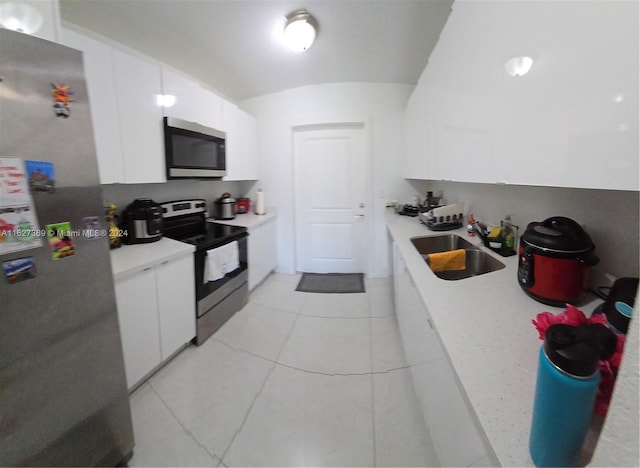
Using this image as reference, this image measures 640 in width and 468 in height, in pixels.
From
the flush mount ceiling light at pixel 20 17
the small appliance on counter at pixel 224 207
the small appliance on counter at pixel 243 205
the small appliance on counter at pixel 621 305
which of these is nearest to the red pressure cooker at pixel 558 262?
the small appliance on counter at pixel 621 305

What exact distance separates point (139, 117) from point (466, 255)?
2.40m

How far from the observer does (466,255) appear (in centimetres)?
155

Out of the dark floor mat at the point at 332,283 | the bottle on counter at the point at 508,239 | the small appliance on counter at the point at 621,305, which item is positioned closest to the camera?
the small appliance on counter at the point at 621,305

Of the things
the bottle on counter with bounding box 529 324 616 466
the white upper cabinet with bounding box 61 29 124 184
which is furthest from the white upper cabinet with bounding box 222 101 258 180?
the bottle on counter with bounding box 529 324 616 466

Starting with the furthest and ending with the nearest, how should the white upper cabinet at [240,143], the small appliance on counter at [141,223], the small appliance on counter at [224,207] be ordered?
the small appliance on counter at [224,207] < the white upper cabinet at [240,143] < the small appliance on counter at [141,223]

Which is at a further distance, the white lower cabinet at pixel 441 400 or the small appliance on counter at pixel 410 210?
the small appliance on counter at pixel 410 210

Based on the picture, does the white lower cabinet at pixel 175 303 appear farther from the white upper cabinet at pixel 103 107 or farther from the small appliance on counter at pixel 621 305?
the small appliance on counter at pixel 621 305

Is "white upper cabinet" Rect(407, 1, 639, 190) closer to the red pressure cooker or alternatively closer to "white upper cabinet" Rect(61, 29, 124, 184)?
the red pressure cooker

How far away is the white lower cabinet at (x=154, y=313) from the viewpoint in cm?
131

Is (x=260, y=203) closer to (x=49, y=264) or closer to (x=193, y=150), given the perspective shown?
(x=193, y=150)

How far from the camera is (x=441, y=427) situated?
2.78 feet

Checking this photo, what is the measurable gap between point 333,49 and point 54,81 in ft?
6.57

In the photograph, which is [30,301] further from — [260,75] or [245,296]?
[260,75]

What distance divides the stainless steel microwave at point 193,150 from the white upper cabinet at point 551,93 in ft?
6.26
